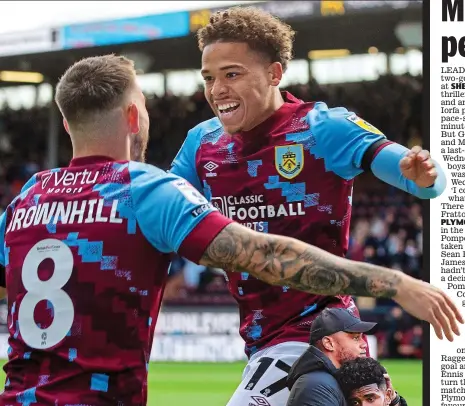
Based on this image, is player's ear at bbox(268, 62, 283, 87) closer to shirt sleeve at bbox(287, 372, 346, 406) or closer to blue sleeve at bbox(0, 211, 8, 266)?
shirt sleeve at bbox(287, 372, 346, 406)

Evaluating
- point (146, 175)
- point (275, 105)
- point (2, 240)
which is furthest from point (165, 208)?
point (275, 105)

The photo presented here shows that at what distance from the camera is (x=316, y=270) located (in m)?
3.13

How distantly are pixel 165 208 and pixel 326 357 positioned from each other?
4.25 ft

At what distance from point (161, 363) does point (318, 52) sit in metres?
9.13

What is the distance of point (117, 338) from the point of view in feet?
10.6

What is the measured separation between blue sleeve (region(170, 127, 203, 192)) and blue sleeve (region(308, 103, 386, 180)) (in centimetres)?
58

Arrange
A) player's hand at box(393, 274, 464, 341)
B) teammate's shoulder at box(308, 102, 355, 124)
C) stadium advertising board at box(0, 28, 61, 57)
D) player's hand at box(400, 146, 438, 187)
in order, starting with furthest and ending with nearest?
stadium advertising board at box(0, 28, 61, 57) < teammate's shoulder at box(308, 102, 355, 124) < player's hand at box(400, 146, 438, 187) < player's hand at box(393, 274, 464, 341)

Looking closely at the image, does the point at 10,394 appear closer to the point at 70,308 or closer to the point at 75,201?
the point at 70,308

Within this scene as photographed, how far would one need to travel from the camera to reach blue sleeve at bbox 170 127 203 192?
15.1 ft

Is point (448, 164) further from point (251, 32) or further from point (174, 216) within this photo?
point (174, 216)

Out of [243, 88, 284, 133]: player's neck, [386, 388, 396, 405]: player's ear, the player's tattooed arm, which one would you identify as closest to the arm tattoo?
the player's tattooed arm

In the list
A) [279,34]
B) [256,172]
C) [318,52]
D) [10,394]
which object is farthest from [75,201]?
[318,52]

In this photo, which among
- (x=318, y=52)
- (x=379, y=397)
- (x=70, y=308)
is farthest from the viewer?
(x=318, y=52)

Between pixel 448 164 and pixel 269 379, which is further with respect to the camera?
pixel 448 164
